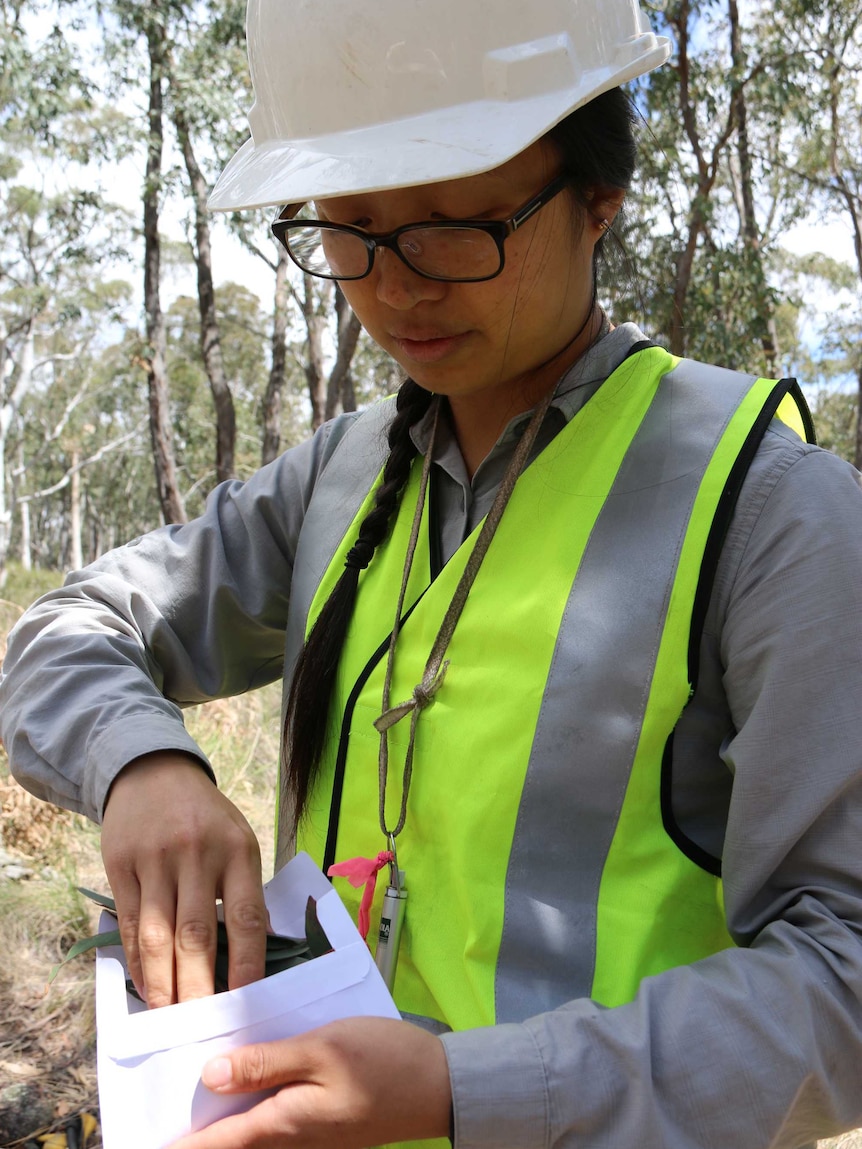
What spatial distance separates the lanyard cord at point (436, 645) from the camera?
112 cm

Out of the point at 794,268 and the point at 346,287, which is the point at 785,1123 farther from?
the point at 794,268

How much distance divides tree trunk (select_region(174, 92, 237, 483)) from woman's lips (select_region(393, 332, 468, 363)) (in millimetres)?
9913

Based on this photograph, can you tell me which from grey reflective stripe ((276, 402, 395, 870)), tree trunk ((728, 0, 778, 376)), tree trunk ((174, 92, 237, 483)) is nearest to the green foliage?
tree trunk ((728, 0, 778, 376))

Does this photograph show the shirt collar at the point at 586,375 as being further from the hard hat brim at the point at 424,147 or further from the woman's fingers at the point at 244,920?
the woman's fingers at the point at 244,920

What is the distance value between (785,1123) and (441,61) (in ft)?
3.33

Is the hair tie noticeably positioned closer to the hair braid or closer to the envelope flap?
the hair braid

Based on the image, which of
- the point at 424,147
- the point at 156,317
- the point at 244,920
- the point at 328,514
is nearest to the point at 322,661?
the point at 328,514

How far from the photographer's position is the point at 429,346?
1.17 meters

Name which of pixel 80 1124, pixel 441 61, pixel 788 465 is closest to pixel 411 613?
pixel 788 465

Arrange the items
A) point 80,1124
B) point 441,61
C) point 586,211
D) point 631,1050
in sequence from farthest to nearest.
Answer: point 80,1124 → point 586,211 → point 441,61 → point 631,1050

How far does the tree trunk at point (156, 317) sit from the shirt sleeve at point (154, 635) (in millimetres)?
9127

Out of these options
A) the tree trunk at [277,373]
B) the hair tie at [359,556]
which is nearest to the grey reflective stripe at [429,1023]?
the hair tie at [359,556]

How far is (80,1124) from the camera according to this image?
2.63 meters

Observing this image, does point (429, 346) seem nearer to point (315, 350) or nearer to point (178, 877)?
point (178, 877)
